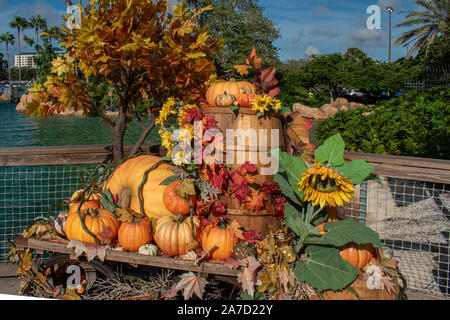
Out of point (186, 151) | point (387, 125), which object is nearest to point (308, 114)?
point (387, 125)

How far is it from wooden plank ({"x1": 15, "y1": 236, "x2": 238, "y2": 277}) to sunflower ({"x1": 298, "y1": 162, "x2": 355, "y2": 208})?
645 millimetres

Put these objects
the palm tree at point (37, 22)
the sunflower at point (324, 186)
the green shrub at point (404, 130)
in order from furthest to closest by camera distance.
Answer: the palm tree at point (37, 22) → the green shrub at point (404, 130) → the sunflower at point (324, 186)

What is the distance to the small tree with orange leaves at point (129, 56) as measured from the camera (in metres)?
2.45

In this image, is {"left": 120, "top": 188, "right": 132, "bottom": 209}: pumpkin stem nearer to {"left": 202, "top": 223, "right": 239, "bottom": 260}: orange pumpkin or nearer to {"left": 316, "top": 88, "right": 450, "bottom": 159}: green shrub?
{"left": 202, "top": 223, "right": 239, "bottom": 260}: orange pumpkin

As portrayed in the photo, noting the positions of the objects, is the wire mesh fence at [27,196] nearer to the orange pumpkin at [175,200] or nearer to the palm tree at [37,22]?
the orange pumpkin at [175,200]

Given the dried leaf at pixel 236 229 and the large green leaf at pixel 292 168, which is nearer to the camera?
the large green leaf at pixel 292 168

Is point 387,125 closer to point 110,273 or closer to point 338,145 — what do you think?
point 338,145

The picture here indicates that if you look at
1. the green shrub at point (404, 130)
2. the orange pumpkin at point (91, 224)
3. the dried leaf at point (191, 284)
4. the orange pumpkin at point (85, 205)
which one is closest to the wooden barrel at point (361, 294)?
the dried leaf at point (191, 284)

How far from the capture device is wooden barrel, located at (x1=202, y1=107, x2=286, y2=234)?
234 centimetres

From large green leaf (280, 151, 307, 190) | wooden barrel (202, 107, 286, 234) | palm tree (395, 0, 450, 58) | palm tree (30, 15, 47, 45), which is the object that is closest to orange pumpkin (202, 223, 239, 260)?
wooden barrel (202, 107, 286, 234)

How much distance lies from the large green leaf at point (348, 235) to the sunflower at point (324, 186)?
149 mm

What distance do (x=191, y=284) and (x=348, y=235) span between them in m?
0.94

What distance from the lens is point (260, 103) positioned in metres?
2.30
